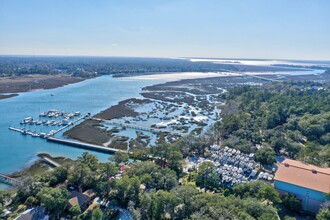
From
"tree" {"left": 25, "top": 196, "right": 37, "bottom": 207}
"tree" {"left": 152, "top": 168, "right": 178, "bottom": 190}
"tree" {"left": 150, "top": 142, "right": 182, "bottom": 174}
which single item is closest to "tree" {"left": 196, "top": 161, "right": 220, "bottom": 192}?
"tree" {"left": 150, "top": 142, "right": 182, "bottom": 174}

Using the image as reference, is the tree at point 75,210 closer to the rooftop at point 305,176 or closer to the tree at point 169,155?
the tree at point 169,155

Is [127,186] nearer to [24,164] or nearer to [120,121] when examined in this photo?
[24,164]

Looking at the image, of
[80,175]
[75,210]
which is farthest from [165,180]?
[80,175]

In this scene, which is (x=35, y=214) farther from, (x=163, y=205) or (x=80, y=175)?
(x=163, y=205)

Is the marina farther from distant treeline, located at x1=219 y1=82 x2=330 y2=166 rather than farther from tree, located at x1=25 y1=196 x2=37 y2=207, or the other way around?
distant treeline, located at x1=219 y1=82 x2=330 y2=166

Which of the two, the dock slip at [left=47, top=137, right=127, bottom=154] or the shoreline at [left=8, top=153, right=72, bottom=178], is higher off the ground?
the dock slip at [left=47, top=137, right=127, bottom=154]

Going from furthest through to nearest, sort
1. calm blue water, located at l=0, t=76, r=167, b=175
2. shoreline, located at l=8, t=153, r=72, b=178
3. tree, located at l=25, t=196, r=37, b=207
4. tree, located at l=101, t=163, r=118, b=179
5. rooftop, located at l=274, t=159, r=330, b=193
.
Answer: calm blue water, located at l=0, t=76, r=167, b=175, shoreline, located at l=8, t=153, r=72, b=178, tree, located at l=101, t=163, r=118, b=179, rooftop, located at l=274, t=159, r=330, b=193, tree, located at l=25, t=196, r=37, b=207
